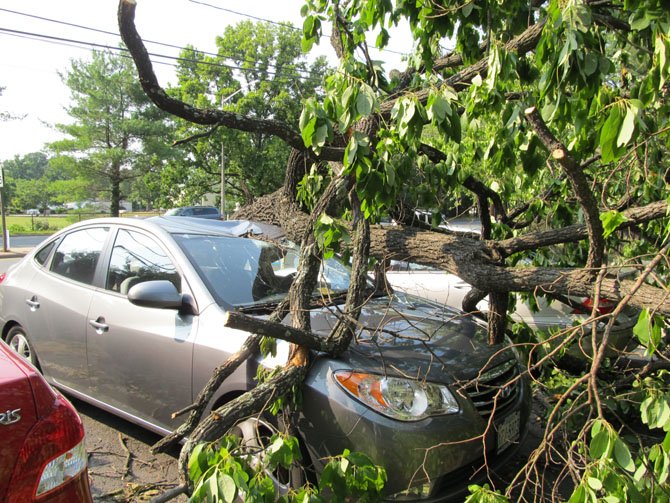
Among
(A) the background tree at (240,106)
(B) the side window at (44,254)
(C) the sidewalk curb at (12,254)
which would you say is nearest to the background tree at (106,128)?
(A) the background tree at (240,106)

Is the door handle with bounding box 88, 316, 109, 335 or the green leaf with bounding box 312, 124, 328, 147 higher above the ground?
the green leaf with bounding box 312, 124, 328, 147

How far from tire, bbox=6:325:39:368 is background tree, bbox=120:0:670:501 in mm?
2235

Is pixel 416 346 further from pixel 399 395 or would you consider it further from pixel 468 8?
pixel 468 8

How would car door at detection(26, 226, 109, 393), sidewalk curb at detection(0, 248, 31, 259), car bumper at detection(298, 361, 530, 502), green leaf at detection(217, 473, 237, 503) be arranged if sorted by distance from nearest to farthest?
green leaf at detection(217, 473, 237, 503) → car bumper at detection(298, 361, 530, 502) → car door at detection(26, 226, 109, 393) → sidewalk curb at detection(0, 248, 31, 259)

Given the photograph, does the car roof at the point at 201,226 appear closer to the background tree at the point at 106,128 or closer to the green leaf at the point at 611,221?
the green leaf at the point at 611,221

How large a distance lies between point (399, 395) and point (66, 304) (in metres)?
2.68

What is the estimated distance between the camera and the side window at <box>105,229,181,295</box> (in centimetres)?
354

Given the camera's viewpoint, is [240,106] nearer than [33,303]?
No

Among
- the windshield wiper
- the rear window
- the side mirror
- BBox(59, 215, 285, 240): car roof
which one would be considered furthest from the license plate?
the rear window

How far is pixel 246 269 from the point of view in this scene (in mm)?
3656

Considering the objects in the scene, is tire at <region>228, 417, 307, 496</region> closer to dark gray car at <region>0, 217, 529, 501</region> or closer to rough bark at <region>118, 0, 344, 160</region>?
dark gray car at <region>0, 217, 529, 501</region>

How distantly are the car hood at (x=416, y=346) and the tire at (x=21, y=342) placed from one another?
8.48 feet

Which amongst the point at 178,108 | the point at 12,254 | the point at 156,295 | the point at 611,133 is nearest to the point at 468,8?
the point at 611,133

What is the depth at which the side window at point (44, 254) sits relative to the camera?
4.52m
